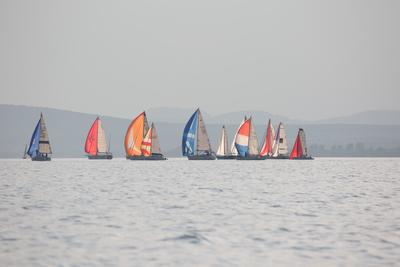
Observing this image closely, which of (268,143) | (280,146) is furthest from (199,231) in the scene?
(280,146)

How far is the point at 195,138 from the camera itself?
166000 millimetres

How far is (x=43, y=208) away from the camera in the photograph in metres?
41.5

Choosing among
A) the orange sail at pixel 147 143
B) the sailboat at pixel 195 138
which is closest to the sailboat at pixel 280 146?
the sailboat at pixel 195 138

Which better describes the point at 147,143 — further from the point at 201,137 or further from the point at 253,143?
the point at 253,143

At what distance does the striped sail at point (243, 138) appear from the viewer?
562 ft

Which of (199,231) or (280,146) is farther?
(280,146)

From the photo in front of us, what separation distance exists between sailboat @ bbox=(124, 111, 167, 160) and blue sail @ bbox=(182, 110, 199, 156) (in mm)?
7064


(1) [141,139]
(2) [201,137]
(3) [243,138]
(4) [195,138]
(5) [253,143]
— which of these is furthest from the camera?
(5) [253,143]

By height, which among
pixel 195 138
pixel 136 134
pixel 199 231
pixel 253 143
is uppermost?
pixel 136 134

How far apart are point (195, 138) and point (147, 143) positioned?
1140 centimetres

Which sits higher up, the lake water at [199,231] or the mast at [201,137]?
the mast at [201,137]

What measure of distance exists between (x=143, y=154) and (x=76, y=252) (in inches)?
5613

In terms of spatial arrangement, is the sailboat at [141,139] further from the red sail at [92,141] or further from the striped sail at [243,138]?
the striped sail at [243,138]

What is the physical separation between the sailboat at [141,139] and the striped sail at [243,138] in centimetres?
2054
